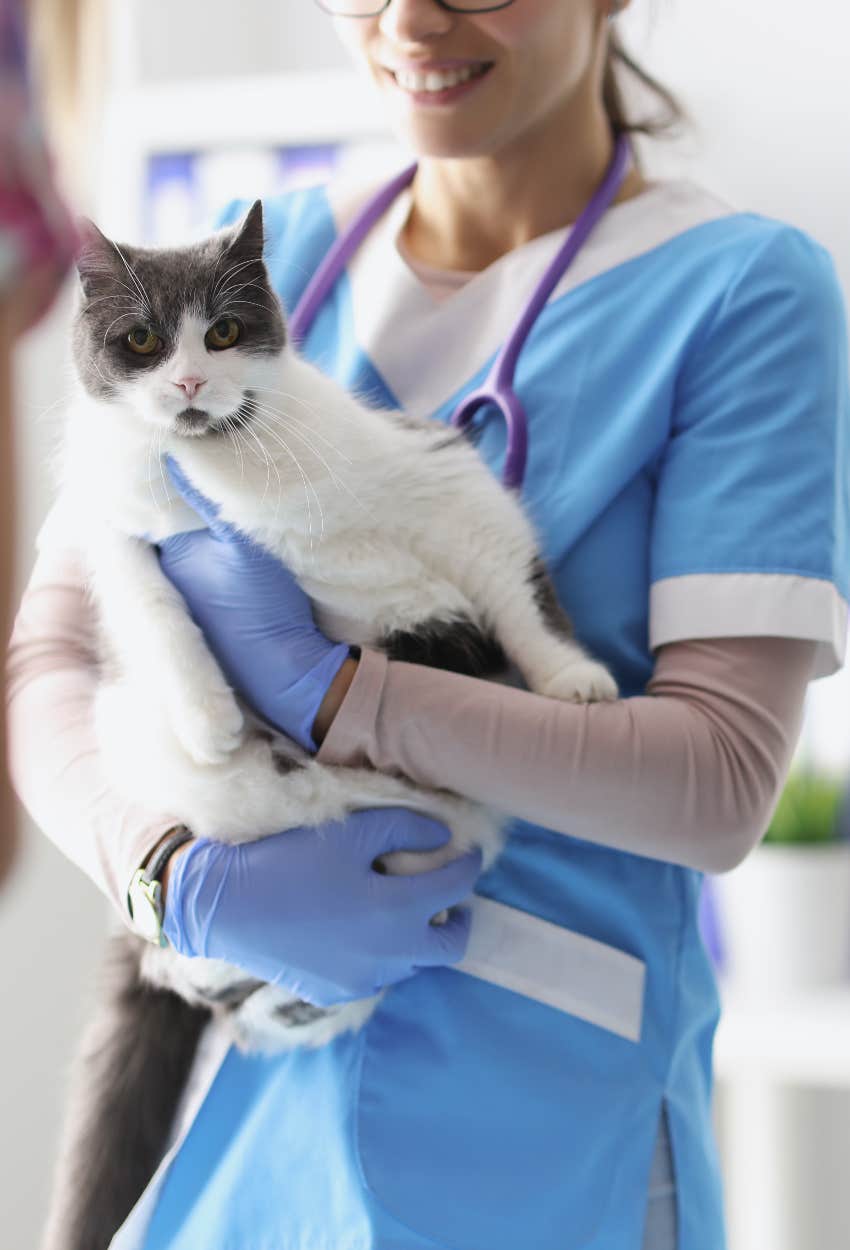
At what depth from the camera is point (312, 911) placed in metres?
1.04

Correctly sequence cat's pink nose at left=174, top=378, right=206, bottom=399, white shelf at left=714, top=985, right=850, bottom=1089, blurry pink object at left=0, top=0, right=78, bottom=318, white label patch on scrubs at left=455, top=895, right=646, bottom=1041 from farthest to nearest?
white shelf at left=714, top=985, right=850, bottom=1089
white label patch on scrubs at left=455, top=895, right=646, bottom=1041
cat's pink nose at left=174, top=378, right=206, bottom=399
blurry pink object at left=0, top=0, right=78, bottom=318

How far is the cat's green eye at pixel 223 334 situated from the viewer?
1.05 meters

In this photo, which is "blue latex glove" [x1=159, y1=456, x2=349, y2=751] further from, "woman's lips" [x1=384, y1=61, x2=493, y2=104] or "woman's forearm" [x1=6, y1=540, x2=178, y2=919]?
"woman's lips" [x1=384, y1=61, x2=493, y2=104]

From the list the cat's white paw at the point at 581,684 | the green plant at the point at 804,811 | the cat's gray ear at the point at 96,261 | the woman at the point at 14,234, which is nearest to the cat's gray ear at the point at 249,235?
the cat's gray ear at the point at 96,261

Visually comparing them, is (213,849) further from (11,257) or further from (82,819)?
(11,257)

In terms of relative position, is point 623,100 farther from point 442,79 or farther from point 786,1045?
point 786,1045

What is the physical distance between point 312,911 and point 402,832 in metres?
0.11

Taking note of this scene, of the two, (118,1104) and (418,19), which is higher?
(418,19)

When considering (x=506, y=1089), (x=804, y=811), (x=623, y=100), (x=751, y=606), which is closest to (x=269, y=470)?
(x=751, y=606)

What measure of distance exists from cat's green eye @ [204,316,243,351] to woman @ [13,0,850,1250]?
19 centimetres

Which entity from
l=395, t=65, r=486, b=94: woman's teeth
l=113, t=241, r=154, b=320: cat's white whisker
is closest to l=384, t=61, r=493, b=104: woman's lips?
l=395, t=65, r=486, b=94: woman's teeth

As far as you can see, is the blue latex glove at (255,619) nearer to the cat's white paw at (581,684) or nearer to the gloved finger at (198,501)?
the gloved finger at (198,501)

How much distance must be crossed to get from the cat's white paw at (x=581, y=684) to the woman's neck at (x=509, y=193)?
1.75 feet

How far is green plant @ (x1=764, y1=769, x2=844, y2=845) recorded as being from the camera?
2.24 metres
